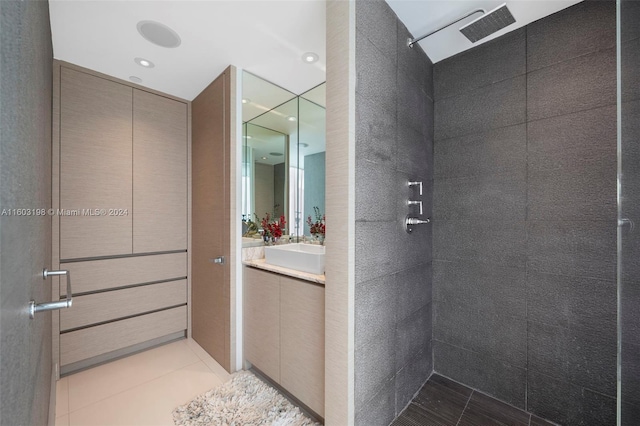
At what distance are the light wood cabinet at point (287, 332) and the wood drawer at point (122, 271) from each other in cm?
99

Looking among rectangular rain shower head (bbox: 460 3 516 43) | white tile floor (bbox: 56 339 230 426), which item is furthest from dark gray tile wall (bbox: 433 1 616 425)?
white tile floor (bbox: 56 339 230 426)

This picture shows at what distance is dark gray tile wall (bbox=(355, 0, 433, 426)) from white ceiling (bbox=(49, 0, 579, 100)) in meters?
0.24

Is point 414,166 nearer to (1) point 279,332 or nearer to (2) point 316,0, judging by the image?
(2) point 316,0

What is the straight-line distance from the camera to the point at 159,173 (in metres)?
2.61

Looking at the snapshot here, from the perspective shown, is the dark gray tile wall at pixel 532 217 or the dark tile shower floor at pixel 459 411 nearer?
the dark gray tile wall at pixel 532 217

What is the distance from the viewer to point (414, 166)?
6.15 ft

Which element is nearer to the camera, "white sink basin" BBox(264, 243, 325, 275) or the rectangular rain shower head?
the rectangular rain shower head

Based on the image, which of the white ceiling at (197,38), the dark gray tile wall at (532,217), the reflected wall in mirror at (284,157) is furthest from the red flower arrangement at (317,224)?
the white ceiling at (197,38)

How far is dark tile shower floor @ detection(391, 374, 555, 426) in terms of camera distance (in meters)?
1.66

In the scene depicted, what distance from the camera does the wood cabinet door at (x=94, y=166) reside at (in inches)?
84.8

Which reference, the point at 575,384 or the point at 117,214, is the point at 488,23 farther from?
the point at 117,214

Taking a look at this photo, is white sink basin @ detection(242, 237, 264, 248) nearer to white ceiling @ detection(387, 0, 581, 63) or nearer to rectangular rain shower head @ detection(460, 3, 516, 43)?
white ceiling @ detection(387, 0, 581, 63)

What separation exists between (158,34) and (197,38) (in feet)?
0.80

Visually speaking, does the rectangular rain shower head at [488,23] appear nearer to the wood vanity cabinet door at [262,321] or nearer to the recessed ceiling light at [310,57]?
the recessed ceiling light at [310,57]
